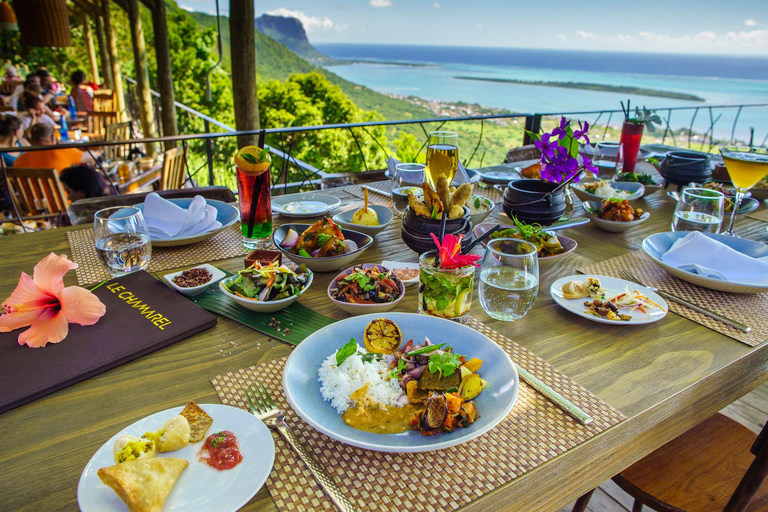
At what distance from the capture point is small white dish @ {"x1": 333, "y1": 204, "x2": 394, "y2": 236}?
1479mm

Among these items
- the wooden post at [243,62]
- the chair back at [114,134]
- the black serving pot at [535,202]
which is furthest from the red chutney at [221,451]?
the chair back at [114,134]

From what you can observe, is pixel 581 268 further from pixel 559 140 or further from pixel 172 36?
pixel 172 36

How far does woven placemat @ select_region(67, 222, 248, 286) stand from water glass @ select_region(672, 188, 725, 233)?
1.32 m

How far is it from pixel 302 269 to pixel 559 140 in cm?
95

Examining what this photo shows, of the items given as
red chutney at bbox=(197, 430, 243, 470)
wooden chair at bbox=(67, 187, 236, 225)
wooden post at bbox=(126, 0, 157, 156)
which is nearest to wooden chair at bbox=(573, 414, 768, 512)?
red chutney at bbox=(197, 430, 243, 470)

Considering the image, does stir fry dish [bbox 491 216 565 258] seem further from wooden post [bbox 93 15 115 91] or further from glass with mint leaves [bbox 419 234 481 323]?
wooden post [bbox 93 15 115 91]

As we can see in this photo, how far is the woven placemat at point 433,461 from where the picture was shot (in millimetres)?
603

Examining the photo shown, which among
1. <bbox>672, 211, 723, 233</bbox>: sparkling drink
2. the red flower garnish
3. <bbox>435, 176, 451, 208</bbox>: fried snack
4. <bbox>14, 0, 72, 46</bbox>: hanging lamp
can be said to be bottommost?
<bbox>672, 211, 723, 233</bbox>: sparkling drink

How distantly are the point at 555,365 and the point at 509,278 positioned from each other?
0.64 feet

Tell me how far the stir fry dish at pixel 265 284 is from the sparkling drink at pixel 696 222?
3.77 ft

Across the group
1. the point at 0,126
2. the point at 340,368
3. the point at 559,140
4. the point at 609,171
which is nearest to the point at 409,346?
the point at 340,368

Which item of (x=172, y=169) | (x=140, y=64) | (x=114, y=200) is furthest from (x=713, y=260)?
(x=140, y=64)

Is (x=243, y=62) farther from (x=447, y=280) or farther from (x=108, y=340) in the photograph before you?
(x=447, y=280)

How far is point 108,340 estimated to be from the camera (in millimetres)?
932
